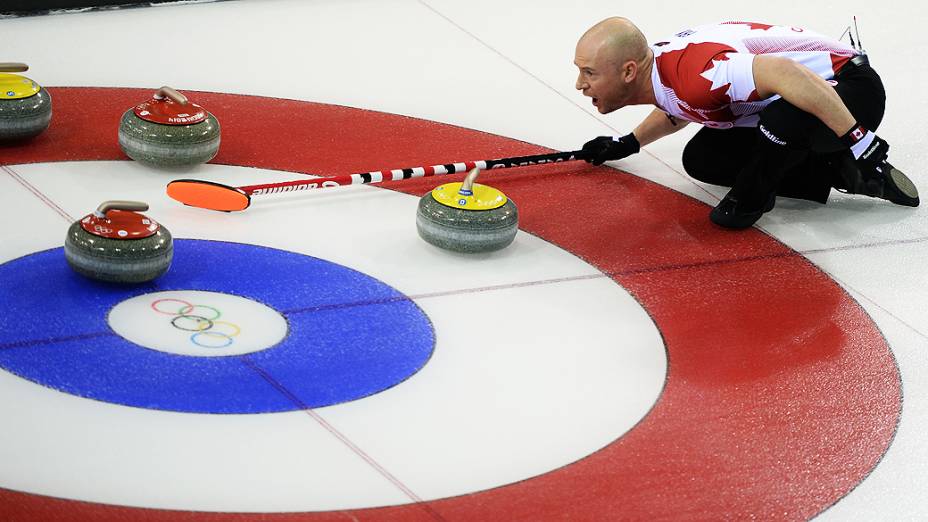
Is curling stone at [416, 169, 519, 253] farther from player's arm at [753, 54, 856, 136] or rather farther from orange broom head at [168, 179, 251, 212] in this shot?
player's arm at [753, 54, 856, 136]

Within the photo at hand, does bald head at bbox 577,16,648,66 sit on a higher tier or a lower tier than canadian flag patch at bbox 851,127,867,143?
higher

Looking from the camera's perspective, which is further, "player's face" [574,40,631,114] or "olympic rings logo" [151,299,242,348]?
"player's face" [574,40,631,114]

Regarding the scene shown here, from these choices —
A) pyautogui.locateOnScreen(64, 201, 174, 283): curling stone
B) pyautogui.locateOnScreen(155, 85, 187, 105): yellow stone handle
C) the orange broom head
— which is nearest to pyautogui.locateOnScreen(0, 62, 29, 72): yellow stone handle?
pyautogui.locateOnScreen(155, 85, 187, 105): yellow stone handle

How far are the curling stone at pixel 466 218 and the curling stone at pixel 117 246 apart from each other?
101 centimetres

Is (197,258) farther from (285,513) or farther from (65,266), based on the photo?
(285,513)

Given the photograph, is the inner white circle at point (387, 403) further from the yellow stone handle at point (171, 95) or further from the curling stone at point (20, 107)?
the yellow stone handle at point (171, 95)

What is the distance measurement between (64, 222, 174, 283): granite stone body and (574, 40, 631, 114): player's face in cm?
184

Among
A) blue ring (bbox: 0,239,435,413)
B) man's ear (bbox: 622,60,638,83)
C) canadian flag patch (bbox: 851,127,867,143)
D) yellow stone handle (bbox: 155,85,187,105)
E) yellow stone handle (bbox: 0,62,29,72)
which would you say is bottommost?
blue ring (bbox: 0,239,435,413)

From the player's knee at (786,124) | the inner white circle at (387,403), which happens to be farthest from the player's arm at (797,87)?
the inner white circle at (387,403)

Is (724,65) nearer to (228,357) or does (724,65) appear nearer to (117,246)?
(228,357)

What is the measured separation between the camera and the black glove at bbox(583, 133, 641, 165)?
5.74 meters

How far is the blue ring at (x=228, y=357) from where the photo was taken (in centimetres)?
360

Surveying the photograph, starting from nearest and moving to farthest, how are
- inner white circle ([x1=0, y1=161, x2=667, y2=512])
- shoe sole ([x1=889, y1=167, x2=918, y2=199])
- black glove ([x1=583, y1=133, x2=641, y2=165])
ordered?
inner white circle ([x1=0, y1=161, x2=667, y2=512]) < shoe sole ([x1=889, y1=167, x2=918, y2=199]) < black glove ([x1=583, y1=133, x2=641, y2=165])

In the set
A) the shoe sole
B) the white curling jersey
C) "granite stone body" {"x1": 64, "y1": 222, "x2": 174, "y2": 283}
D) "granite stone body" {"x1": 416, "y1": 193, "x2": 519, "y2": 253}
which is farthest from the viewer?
the shoe sole
